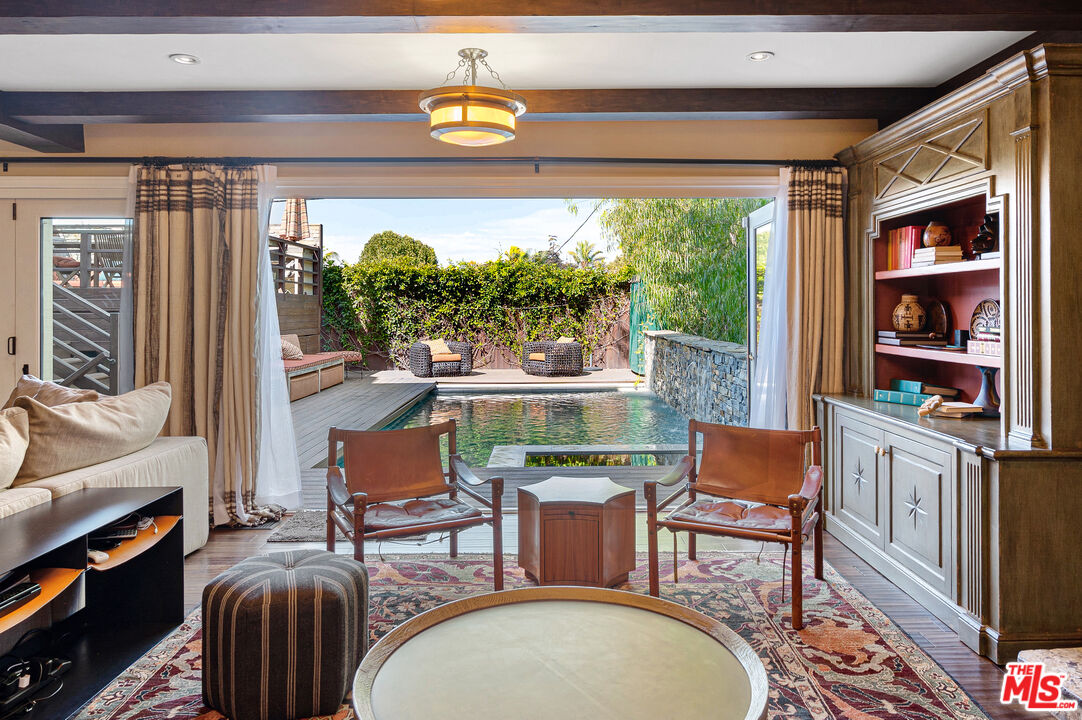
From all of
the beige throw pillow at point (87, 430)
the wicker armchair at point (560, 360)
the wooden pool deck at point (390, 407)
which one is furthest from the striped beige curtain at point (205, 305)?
the wicker armchair at point (560, 360)

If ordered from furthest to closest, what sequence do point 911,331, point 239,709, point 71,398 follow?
point 911,331
point 71,398
point 239,709

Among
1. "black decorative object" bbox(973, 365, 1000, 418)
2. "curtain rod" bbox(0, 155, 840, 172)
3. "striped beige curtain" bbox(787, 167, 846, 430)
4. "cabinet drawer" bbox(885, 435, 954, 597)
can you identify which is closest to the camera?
"cabinet drawer" bbox(885, 435, 954, 597)

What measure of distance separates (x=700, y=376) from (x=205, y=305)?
499 cm

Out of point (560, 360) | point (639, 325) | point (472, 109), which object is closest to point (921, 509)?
point (472, 109)

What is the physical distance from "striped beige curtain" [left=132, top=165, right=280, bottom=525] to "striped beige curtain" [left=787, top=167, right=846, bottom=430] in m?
3.26

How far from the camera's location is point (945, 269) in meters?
3.24

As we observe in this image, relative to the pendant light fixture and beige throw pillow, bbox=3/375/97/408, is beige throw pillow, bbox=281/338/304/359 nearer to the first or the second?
beige throw pillow, bbox=3/375/97/408

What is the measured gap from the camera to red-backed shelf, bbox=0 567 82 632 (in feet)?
6.38

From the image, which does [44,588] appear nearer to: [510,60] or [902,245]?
[510,60]

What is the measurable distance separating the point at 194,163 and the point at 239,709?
3.35 meters

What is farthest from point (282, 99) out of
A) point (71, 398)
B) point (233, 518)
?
point (233, 518)

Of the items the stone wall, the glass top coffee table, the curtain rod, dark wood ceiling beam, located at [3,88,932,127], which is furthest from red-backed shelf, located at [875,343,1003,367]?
the glass top coffee table

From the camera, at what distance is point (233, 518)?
13.6ft

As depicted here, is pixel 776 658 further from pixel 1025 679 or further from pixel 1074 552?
pixel 1074 552
